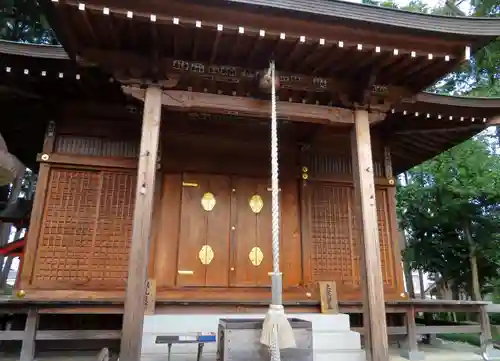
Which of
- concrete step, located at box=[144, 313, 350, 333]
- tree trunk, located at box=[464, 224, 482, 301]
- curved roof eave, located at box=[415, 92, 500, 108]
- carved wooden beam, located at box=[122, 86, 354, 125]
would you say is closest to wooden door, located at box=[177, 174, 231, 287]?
concrete step, located at box=[144, 313, 350, 333]

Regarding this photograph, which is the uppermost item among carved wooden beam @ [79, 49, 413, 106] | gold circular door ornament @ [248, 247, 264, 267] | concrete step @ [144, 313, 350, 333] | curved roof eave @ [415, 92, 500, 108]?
curved roof eave @ [415, 92, 500, 108]

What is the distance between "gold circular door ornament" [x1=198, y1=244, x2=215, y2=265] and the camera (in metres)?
5.94

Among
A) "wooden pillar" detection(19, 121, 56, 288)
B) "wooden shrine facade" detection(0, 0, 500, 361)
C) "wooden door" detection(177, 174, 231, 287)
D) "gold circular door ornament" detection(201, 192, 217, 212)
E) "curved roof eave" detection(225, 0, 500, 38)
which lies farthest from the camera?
"gold circular door ornament" detection(201, 192, 217, 212)

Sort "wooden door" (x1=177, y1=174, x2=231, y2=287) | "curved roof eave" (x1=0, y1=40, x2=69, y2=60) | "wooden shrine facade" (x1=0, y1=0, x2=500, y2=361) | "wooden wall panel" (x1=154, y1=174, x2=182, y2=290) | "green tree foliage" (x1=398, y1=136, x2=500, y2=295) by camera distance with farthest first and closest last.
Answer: "green tree foliage" (x1=398, y1=136, x2=500, y2=295) → "wooden door" (x1=177, y1=174, x2=231, y2=287) → "wooden wall panel" (x1=154, y1=174, x2=182, y2=290) → "curved roof eave" (x1=0, y1=40, x2=69, y2=60) → "wooden shrine facade" (x1=0, y1=0, x2=500, y2=361)

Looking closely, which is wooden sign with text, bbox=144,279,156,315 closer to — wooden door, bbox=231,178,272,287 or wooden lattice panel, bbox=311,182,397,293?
wooden door, bbox=231,178,272,287

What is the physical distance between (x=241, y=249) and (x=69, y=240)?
2666mm

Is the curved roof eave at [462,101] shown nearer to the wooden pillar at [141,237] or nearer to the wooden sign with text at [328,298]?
the wooden sign with text at [328,298]

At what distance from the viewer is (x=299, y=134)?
657cm

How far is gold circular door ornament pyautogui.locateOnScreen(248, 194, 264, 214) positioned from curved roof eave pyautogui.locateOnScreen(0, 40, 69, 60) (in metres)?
3.52

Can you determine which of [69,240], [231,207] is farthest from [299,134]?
[69,240]

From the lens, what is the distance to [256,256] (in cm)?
613

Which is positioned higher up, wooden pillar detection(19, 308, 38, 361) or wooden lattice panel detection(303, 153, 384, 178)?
wooden lattice panel detection(303, 153, 384, 178)

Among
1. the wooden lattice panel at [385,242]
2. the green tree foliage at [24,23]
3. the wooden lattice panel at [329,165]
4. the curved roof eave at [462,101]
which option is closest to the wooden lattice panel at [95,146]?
the wooden lattice panel at [329,165]

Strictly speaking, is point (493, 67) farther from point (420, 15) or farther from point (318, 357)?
point (318, 357)
